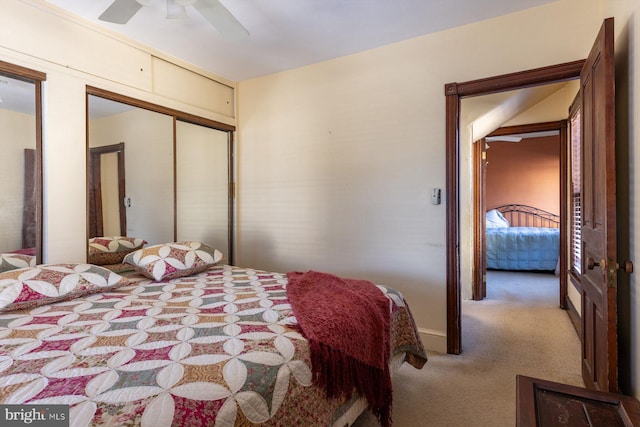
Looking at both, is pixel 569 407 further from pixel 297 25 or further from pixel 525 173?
pixel 525 173

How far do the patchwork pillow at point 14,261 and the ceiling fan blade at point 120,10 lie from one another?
1510 mm

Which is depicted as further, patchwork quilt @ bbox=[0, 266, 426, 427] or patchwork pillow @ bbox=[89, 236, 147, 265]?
patchwork pillow @ bbox=[89, 236, 147, 265]

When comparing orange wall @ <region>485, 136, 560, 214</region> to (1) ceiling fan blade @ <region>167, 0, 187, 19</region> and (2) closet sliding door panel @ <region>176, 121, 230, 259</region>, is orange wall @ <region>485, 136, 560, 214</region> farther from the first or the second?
(1) ceiling fan blade @ <region>167, 0, 187, 19</region>

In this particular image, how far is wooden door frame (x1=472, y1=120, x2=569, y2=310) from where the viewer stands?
11.9 feet

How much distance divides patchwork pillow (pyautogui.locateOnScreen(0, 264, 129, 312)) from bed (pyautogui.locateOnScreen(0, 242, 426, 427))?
23mm

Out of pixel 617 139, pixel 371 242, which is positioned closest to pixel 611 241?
pixel 617 139

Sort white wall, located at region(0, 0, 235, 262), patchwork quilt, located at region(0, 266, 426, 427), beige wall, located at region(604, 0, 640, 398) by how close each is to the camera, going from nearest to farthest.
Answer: patchwork quilt, located at region(0, 266, 426, 427) < beige wall, located at region(604, 0, 640, 398) < white wall, located at region(0, 0, 235, 262)

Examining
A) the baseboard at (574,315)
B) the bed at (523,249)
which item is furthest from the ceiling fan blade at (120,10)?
the bed at (523,249)

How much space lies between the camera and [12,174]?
207cm

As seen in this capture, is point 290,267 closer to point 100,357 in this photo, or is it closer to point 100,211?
point 100,211

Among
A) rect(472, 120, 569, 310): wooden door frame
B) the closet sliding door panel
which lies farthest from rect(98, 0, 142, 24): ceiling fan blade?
rect(472, 120, 569, 310): wooden door frame

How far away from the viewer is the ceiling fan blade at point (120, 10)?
1847 mm

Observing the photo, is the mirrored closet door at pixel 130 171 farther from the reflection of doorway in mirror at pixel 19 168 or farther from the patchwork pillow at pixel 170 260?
the patchwork pillow at pixel 170 260

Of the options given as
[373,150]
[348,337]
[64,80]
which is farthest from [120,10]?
[348,337]
